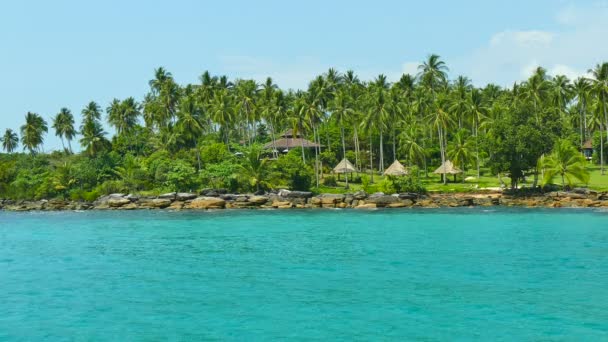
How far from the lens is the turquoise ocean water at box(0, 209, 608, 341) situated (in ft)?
54.4

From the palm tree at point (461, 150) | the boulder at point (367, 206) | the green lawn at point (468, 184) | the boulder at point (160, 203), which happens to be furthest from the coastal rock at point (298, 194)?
the palm tree at point (461, 150)

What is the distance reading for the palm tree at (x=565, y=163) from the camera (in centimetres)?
6116

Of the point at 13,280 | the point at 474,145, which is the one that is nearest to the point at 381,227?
the point at 13,280

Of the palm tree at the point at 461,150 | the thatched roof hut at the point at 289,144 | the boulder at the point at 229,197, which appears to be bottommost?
the boulder at the point at 229,197

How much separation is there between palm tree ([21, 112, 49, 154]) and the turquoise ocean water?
61.9 metres

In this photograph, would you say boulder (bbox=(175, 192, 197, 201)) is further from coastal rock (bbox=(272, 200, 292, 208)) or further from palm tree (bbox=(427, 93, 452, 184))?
palm tree (bbox=(427, 93, 452, 184))

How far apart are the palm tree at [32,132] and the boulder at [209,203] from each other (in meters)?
49.1

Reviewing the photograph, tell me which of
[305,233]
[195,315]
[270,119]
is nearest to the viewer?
[195,315]

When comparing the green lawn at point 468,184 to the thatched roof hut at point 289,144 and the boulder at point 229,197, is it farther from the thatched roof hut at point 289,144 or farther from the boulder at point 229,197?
the boulder at point 229,197

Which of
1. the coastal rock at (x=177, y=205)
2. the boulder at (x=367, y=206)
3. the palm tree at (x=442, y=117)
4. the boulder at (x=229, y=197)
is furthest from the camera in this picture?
the palm tree at (x=442, y=117)

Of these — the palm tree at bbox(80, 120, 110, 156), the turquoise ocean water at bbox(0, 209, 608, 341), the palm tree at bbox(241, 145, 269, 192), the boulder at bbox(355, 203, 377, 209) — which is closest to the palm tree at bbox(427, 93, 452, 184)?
the boulder at bbox(355, 203, 377, 209)

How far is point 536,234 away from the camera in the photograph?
37500 millimetres

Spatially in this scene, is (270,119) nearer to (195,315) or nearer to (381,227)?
(381,227)

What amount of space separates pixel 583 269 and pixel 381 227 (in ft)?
64.3
